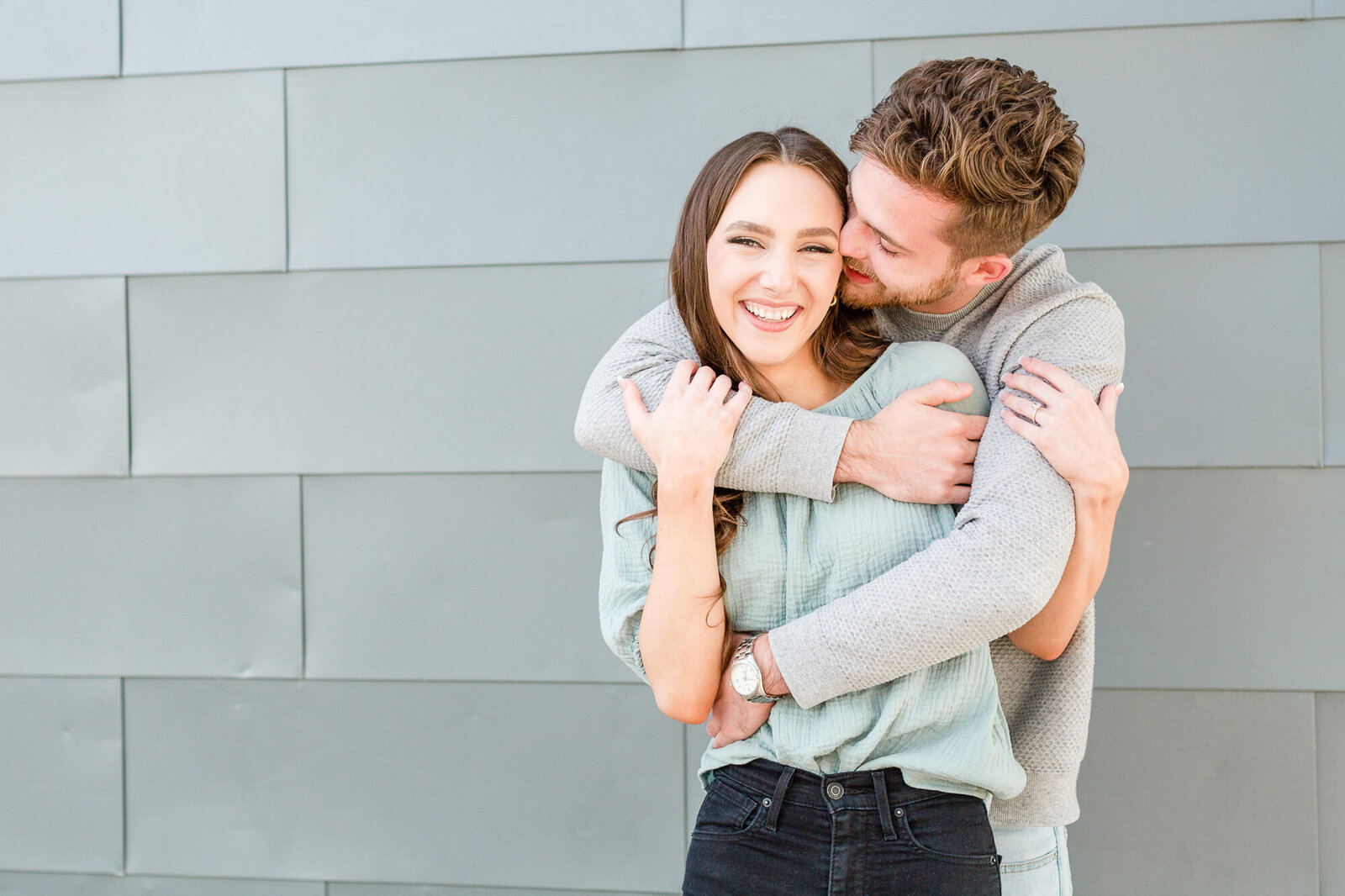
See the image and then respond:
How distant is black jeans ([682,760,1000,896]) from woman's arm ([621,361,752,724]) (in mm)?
146

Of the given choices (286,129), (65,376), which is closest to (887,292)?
(286,129)

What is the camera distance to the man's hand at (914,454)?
3.53 feet

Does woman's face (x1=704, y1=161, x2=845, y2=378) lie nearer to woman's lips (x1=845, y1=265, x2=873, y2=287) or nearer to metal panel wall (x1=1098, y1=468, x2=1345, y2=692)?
woman's lips (x1=845, y1=265, x2=873, y2=287)

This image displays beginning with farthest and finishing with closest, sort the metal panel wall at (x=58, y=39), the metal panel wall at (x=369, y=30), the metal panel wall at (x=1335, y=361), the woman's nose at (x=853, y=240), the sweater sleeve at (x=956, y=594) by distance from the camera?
the metal panel wall at (x=58, y=39), the metal panel wall at (x=369, y=30), the metal panel wall at (x=1335, y=361), the woman's nose at (x=853, y=240), the sweater sleeve at (x=956, y=594)

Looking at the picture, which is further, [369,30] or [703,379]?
[369,30]

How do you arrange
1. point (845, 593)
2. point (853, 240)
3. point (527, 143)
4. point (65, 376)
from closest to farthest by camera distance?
point (845, 593) → point (853, 240) → point (527, 143) → point (65, 376)

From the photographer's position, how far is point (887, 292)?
4.07ft

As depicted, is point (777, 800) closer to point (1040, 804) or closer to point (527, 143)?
point (1040, 804)

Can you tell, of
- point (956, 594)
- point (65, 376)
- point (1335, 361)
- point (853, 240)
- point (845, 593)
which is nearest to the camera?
point (956, 594)

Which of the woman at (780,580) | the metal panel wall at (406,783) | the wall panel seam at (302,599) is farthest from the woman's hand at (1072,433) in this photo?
the wall panel seam at (302,599)

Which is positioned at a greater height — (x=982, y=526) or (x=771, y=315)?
(x=771, y=315)

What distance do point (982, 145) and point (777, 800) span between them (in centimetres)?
78

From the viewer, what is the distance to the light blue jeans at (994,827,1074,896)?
4.17ft

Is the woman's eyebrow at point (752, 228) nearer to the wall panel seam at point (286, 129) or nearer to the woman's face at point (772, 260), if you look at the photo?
the woman's face at point (772, 260)
